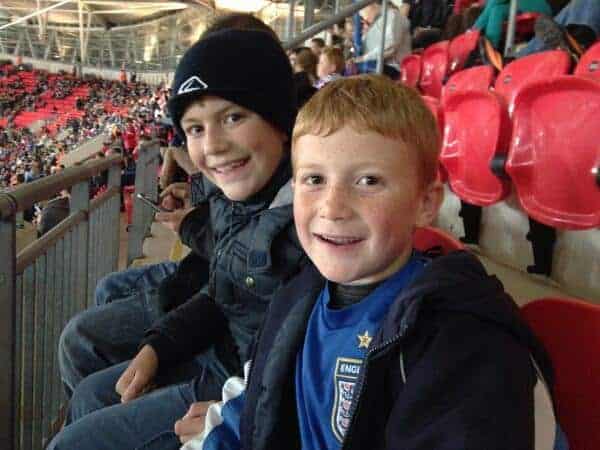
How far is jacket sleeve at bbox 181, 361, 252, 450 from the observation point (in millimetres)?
910

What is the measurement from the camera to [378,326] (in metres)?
0.73

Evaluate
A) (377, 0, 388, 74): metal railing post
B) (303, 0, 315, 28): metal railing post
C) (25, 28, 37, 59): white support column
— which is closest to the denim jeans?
(377, 0, 388, 74): metal railing post

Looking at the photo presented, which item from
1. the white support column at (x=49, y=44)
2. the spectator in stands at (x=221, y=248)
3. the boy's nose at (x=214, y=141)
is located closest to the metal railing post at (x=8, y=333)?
the spectator in stands at (x=221, y=248)

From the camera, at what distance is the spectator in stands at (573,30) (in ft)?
7.57

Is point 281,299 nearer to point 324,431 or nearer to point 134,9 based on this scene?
point 324,431

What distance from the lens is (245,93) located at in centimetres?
112

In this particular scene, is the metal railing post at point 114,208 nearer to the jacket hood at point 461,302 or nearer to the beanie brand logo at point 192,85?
the beanie brand logo at point 192,85

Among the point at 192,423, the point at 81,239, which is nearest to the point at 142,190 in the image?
the point at 81,239

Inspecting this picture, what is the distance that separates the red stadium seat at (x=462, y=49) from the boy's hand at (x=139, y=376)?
2.76 metres

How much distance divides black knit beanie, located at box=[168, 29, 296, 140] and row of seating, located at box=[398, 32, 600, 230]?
32.2 inches

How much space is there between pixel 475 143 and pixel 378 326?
1525 millimetres

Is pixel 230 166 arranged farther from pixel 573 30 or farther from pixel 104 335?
pixel 573 30

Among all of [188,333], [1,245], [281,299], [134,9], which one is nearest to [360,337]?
[281,299]

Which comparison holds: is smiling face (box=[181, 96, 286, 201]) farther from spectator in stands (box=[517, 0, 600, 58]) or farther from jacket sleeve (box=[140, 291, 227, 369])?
spectator in stands (box=[517, 0, 600, 58])
